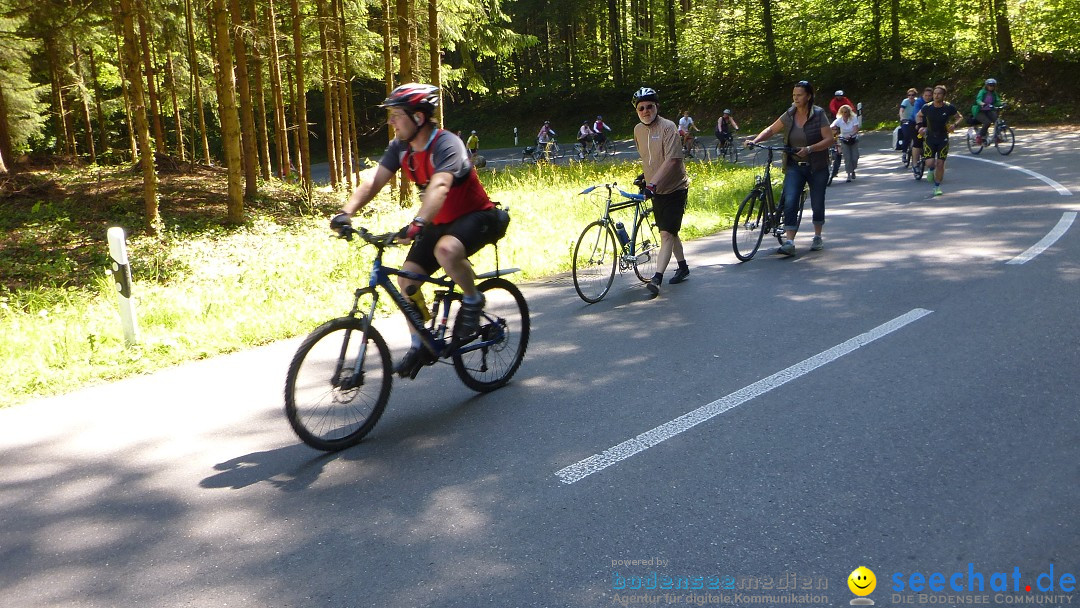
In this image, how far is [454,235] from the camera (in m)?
5.22

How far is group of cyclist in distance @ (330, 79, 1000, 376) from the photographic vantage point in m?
4.92

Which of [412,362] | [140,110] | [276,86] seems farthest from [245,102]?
[412,362]

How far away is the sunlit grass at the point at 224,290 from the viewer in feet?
22.8

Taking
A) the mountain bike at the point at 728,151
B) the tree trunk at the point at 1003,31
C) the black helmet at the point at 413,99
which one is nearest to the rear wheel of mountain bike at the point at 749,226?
the black helmet at the point at 413,99

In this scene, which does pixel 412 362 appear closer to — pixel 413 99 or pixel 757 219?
pixel 413 99

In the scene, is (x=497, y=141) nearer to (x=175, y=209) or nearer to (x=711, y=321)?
(x=175, y=209)

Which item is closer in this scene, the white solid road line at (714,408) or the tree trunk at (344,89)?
the white solid road line at (714,408)

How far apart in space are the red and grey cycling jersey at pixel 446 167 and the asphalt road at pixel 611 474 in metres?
1.36

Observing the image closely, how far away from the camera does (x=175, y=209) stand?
18.6 metres

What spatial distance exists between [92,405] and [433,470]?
9.77 ft

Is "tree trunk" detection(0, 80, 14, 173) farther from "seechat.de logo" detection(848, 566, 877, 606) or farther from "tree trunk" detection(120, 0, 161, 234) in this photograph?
"seechat.de logo" detection(848, 566, 877, 606)

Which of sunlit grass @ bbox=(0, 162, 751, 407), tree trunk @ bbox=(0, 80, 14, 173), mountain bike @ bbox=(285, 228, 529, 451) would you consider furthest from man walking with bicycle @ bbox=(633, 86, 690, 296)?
tree trunk @ bbox=(0, 80, 14, 173)

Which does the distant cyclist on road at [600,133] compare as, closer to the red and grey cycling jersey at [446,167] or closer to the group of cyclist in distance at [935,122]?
the group of cyclist in distance at [935,122]

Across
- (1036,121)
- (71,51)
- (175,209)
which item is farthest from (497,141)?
(175,209)
